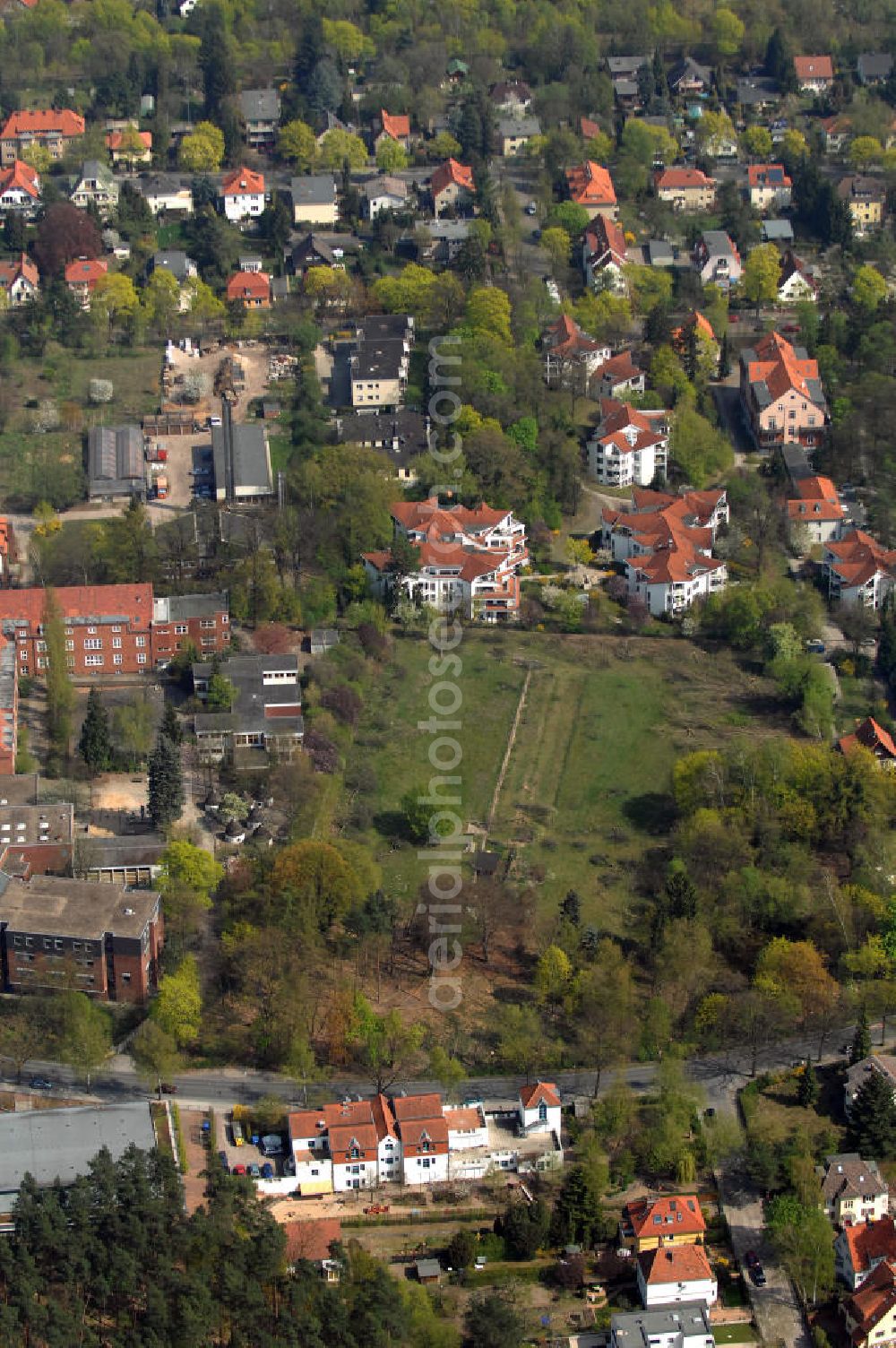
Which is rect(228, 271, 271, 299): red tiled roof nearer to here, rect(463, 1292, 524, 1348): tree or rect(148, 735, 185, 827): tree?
rect(148, 735, 185, 827): tree

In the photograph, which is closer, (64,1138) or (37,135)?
(64,1138)

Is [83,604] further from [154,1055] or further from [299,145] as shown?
[299,145]

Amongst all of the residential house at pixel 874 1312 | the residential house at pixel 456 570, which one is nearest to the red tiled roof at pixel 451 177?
the residential house at pixel 456 570

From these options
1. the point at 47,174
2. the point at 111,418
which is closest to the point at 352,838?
the point at 111,418

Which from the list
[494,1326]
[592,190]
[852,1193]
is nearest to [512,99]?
[592,190]

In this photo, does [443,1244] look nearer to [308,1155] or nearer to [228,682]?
[308,1155]

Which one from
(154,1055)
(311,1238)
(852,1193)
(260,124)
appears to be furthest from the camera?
(260,124)

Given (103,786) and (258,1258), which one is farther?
(103,786)
